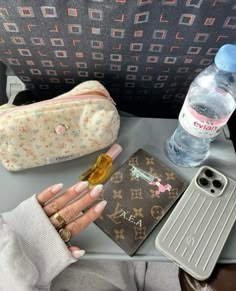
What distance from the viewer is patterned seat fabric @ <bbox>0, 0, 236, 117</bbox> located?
50 centimetres

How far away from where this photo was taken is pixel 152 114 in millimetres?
903

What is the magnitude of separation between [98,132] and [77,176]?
12 centimetres

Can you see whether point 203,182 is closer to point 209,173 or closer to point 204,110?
point 209,173

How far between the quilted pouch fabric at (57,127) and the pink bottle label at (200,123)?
0.16 meters

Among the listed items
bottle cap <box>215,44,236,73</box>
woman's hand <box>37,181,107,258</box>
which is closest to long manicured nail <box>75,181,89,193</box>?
woman's hand <box>37,181,107,258</box>

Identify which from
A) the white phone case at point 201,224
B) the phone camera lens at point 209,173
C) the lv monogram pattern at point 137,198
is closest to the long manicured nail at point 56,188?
the lv monogram pattern at point 137,198

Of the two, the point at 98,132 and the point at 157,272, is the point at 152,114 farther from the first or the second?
the point at 157,272

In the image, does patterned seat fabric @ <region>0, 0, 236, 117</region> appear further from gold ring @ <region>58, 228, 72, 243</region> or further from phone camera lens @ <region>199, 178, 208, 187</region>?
gold ring @ <region>58, 228, 72, 243</region>

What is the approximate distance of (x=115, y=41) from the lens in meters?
0.57

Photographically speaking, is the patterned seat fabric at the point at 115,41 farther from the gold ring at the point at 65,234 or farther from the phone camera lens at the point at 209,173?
the gold ring at the point at 65,234

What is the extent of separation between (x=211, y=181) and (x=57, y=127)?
0.36 meters

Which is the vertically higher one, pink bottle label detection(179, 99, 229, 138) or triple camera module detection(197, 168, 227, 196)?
pink bottle label detection(179, 99, 229, 138)

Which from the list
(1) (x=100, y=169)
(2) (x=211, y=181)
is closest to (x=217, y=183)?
(2) (x=211, y=181)

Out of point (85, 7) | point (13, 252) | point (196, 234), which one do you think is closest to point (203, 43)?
point (85, 7)
